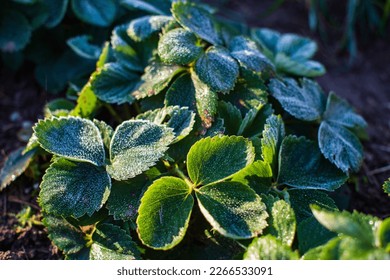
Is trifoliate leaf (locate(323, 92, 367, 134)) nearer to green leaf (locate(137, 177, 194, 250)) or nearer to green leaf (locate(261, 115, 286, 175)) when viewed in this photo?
green leaf (locate(261, 115, 286, 175))

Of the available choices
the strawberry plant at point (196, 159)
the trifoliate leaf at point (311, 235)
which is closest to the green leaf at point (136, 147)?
the strawberry plant at point (196, 159)

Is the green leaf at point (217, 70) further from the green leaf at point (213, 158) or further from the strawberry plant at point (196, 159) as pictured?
the green leaf at point (213, 158)

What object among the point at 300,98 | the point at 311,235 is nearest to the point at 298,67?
the point at 300,98

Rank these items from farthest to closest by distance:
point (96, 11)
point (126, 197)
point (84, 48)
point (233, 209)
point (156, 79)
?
point (96, 11) < point (84, 48) < point (156, 79) < point (126, 197) < point (233, 209)

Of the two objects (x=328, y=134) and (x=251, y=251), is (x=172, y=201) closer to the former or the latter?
(x=251, y=251)

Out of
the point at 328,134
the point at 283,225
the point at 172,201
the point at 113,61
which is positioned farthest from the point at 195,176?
the point at 113,61

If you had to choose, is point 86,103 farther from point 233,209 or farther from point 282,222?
point 282,222
